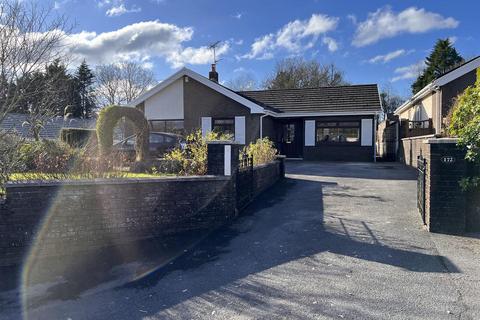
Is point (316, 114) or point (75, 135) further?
point (316, 114)

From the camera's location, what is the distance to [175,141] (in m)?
15.7

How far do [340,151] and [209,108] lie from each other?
7659 millimetres

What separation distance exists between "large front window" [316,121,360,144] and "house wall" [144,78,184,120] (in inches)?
313

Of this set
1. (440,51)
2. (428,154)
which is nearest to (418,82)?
(440,51)

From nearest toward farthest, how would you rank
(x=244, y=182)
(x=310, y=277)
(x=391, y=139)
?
(x=310, y=277) < (x=244, y=182) < (x=391, y=139)

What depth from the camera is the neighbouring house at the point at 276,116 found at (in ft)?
64.3

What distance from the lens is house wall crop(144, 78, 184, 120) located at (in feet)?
68.4

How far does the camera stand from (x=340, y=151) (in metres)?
20.4

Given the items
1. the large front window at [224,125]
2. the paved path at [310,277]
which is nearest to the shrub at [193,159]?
the paved path at [310,277]

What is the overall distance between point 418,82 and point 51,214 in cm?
4328

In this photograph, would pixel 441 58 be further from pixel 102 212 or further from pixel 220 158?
pixel 102 212

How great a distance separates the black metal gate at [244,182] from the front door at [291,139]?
524 inches

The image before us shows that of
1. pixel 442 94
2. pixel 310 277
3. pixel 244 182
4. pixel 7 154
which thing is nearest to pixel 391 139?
pixel 442 94

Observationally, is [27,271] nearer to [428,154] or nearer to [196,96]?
[428,154]
